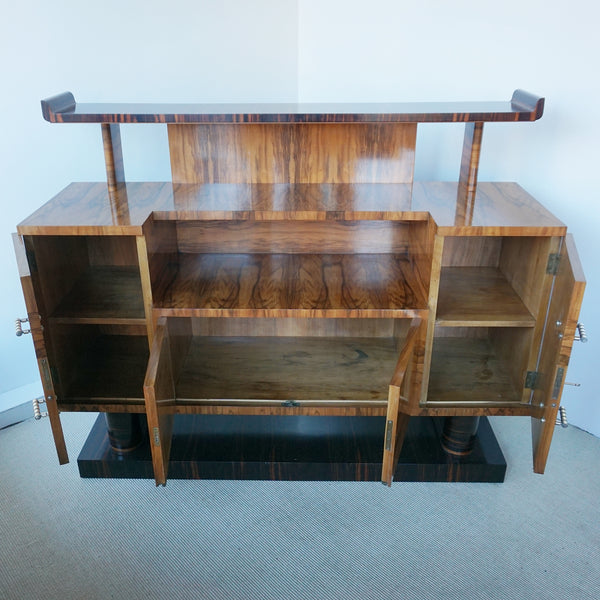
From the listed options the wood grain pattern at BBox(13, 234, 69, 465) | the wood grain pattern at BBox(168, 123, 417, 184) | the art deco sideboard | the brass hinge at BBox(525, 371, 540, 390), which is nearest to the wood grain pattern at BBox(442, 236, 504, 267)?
the art deco sideboard

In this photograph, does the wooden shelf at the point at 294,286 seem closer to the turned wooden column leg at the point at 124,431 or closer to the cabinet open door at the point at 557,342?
the cabinet open door at the point at 557,342

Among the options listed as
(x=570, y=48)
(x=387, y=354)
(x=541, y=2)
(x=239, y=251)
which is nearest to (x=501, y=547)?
(x=387, y=354)

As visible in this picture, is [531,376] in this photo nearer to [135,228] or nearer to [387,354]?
[387,354]

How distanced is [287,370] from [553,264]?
732 mm

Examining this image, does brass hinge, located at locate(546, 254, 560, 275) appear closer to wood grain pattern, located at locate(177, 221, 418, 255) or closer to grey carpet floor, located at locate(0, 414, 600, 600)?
wood grain pattern, located at locate(177, 221, 418, 255)

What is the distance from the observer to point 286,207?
133 centimetres

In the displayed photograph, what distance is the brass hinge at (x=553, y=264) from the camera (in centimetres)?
129

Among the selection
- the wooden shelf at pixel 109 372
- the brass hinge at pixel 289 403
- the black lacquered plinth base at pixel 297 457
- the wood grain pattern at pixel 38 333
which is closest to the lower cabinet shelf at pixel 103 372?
the wooden shelf at pixel 109 372

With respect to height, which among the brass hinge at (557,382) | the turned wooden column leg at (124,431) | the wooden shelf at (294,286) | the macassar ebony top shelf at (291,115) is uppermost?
the macassar ebony top shelf at (291,115)

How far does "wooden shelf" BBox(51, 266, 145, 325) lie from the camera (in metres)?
1.38

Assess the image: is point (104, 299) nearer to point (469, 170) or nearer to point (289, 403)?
point (289, 403)

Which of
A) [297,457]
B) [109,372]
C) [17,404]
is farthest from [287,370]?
[17,404]

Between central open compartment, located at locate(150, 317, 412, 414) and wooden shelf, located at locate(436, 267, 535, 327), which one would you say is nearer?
wooden shelf, located at locate(436, 267, 535, 327)

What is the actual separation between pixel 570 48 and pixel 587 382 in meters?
0.98
